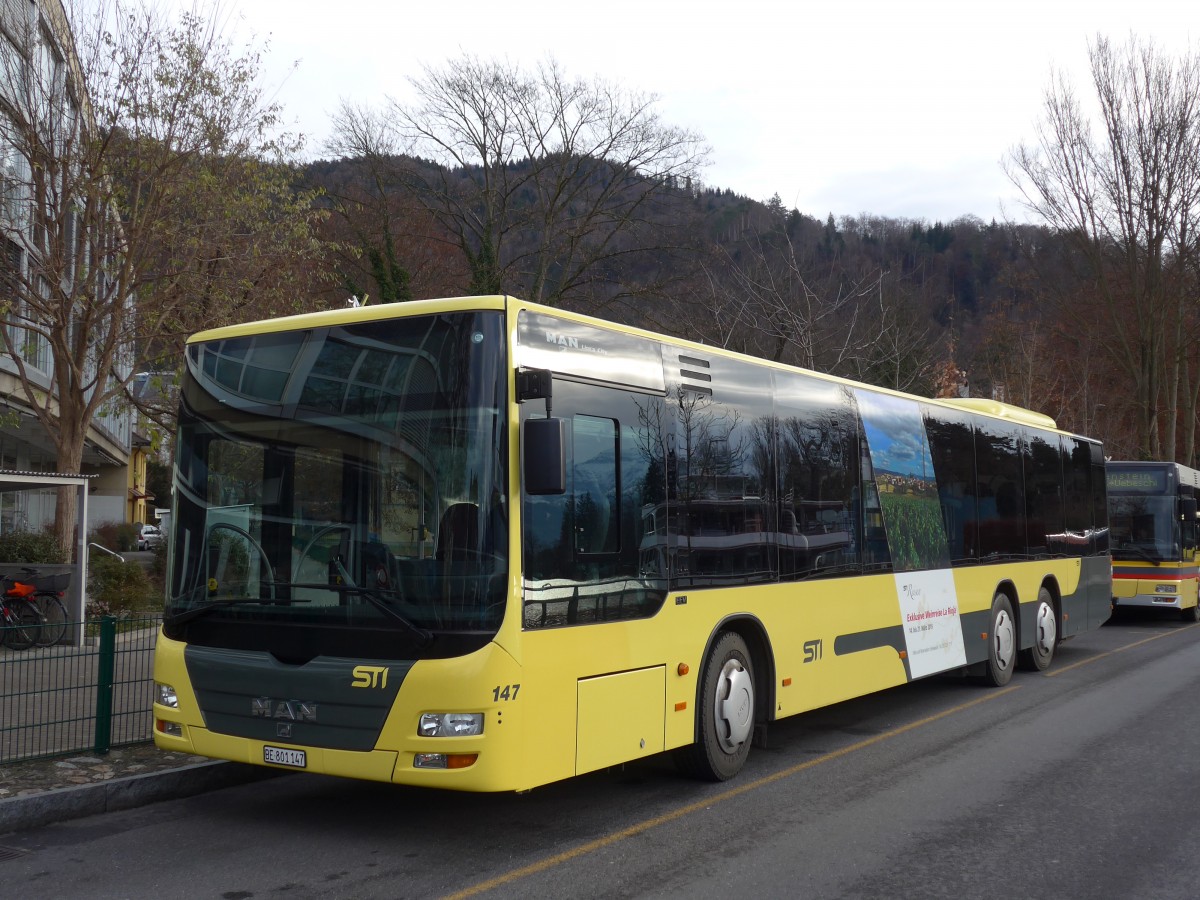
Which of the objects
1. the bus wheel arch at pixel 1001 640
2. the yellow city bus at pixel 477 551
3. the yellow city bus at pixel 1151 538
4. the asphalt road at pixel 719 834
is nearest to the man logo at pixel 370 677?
the yellow city bus at pixel 477 551

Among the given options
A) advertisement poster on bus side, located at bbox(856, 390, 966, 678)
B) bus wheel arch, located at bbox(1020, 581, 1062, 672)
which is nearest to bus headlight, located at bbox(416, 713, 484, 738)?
advertisement poster on bus side, located at bbox(856, 390, 966, 678)

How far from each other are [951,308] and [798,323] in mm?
24606

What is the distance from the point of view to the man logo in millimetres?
5891

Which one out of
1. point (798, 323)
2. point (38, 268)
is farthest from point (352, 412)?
point (798, 323)

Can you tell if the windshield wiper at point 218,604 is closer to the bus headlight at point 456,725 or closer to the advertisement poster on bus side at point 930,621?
the bus headlight at point 456,725

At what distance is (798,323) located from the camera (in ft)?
64.9

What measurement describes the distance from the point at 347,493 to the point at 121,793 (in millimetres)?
2775

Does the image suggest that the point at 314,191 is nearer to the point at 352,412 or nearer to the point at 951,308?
the point at 352,412

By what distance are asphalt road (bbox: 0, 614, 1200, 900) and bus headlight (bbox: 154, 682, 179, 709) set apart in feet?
2.40

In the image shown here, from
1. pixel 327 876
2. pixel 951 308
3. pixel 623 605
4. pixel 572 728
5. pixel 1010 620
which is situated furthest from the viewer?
pixel 951 308

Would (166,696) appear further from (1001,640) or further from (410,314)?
(1001,640)

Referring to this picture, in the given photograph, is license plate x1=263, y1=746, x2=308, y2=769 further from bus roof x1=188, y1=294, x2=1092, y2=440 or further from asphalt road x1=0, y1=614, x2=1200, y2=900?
bus roof x1=188, y1=294, x2=1092, y2=440

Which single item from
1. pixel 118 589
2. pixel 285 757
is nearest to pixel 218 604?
pixel 285 757

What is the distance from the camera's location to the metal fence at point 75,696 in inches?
301
